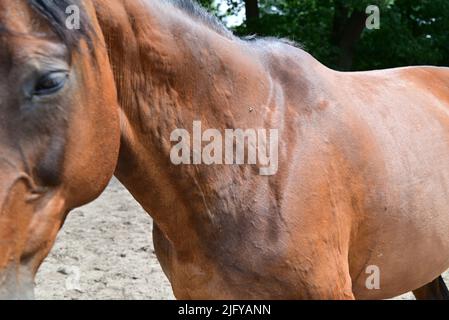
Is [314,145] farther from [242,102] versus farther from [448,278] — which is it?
[448,278]

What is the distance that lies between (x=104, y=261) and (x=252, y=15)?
683cm

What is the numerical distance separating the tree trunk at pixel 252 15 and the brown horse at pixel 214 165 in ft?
26.6

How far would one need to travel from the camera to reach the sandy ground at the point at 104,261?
400cm

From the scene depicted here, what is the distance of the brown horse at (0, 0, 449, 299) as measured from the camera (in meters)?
1.20

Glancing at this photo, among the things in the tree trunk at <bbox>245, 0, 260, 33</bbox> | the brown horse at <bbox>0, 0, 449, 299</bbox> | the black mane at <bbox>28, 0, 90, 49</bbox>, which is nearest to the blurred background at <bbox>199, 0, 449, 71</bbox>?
the tree trunk at <bbox>245, 0, 260, 33</bbox>

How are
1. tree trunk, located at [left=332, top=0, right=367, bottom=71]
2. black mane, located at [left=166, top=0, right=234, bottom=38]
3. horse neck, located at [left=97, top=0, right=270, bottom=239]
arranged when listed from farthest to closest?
tree trunk, located at [left=332, top=0, right=367, bottom=71], black mane, located at [left=166, top=0, right=234, bottom=38], horse neck, located at [left=97, top=0, right=270, bottom=239]

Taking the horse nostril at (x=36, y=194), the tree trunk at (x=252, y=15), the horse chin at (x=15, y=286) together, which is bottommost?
the horse chin at (x=15, y=286)

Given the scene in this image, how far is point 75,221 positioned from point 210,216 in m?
4.00

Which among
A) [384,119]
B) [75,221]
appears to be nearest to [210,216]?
[384,119]

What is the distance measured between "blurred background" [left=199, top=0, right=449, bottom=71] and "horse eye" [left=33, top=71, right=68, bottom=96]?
871 centimetres

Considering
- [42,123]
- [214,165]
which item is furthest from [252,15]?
[42,123]

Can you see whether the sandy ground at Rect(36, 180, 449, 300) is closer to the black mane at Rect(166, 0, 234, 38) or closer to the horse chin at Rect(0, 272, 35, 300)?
the black mane at Rect(166, 0, 234, 38)

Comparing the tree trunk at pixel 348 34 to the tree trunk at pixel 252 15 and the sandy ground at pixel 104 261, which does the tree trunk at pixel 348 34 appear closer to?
the tree trunk at pixel 252 15

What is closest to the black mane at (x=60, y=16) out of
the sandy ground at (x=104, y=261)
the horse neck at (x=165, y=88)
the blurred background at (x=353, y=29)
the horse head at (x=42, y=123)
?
the horse head at (x=42, y=123)
